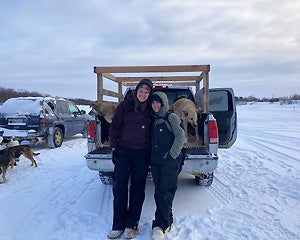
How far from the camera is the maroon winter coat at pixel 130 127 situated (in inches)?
150

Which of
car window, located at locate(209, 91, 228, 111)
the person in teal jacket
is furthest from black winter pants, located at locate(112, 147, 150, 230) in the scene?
car window, located at locate(209, 91, 228, 111)

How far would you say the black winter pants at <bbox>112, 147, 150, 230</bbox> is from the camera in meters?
3.86

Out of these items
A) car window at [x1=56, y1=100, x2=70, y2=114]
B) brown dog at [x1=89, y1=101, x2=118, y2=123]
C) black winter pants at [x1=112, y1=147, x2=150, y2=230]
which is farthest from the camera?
car window at [x1=56, y1=100, x2=70, y2=114]

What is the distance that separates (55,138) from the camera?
10.9m

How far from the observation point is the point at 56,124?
10.9m

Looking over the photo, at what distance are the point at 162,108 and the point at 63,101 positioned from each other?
923cm

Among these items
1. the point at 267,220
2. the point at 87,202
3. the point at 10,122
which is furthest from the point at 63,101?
the point at 267,220

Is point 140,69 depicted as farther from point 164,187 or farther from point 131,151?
point 164,187

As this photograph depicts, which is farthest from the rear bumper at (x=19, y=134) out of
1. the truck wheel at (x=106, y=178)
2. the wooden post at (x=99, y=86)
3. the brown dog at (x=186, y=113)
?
the brown dog at (x=186, y=113)

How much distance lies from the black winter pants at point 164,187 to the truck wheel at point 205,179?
182 centimetres

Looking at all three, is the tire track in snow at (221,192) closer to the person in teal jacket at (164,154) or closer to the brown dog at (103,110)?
the person in teal jacket at (164,154)

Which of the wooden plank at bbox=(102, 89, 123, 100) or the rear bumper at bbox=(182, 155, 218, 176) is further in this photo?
the wooden plank at bbox=(102, 89, 123, 100)

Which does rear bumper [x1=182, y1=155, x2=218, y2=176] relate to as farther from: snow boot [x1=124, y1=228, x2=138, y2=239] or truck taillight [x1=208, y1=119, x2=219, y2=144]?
snow boot [x1=124, y1=228, x2=138, y2=239]

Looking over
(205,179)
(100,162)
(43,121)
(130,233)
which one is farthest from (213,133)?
(43,121)
